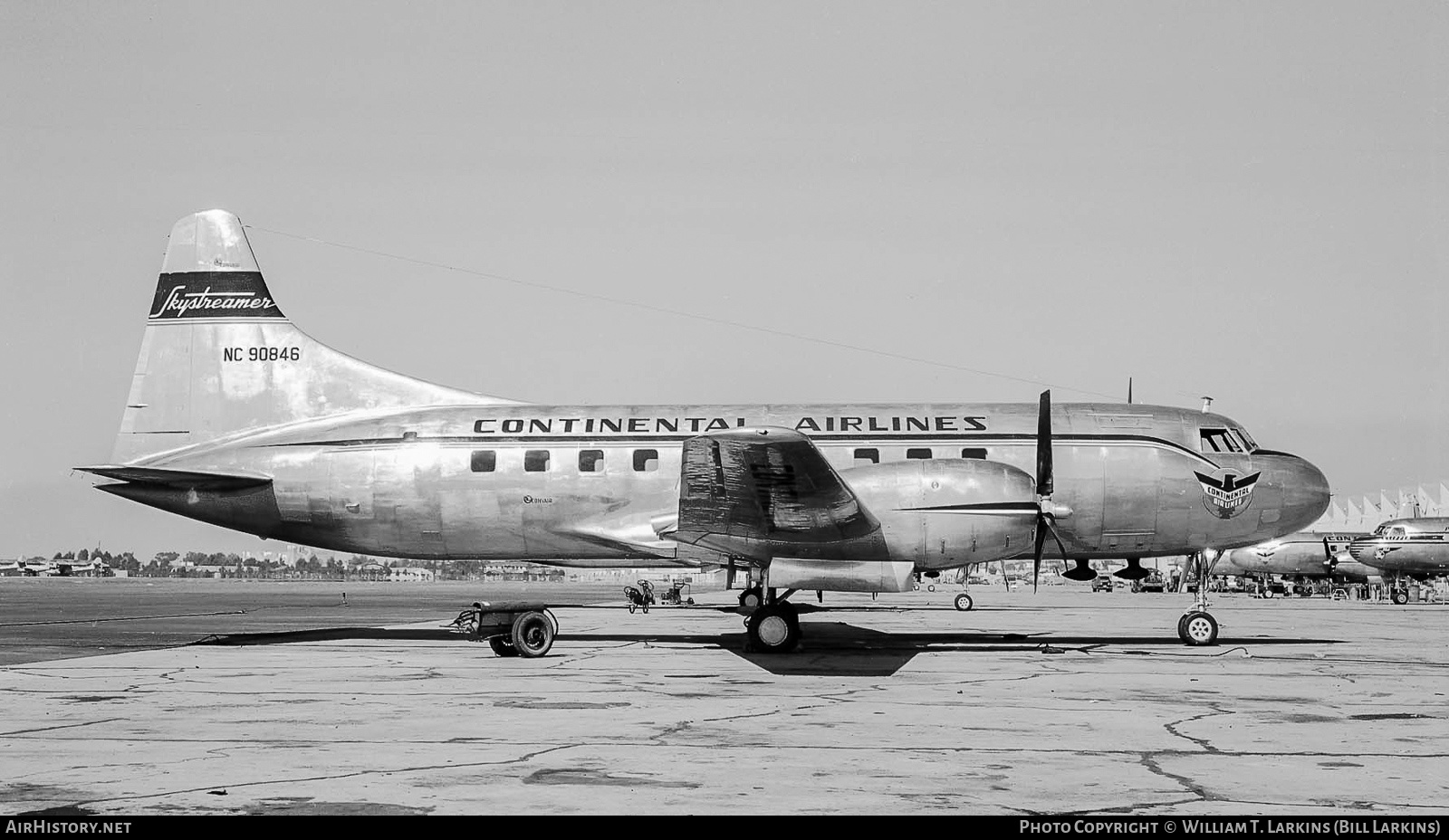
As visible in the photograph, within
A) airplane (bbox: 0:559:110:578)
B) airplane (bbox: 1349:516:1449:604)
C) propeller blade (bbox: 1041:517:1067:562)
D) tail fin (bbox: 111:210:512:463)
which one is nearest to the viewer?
propeller blade (bbox: 1041:517:1067:562)

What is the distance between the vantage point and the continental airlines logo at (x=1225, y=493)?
21328mm

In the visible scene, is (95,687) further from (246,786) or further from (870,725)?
(870,725)

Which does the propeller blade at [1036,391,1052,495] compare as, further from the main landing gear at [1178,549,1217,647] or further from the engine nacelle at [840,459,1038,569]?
the main landing gear at [1178,549,1217,647]

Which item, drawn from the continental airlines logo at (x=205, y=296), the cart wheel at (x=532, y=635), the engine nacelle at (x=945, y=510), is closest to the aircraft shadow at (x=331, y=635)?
the cart wheel at (x=532, y=635)

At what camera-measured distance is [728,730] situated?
11.1 meters

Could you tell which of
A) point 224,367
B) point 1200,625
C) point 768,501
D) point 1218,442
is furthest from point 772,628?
point 224,367

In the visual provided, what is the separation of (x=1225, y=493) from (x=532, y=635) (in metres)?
12.5

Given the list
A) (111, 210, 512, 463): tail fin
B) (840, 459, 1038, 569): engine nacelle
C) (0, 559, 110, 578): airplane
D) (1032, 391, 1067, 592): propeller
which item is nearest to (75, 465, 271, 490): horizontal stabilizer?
(111, 210, 512, 463): tail fin

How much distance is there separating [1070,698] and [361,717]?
787 cm

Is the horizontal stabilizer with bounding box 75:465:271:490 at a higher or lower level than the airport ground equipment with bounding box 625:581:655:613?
higher

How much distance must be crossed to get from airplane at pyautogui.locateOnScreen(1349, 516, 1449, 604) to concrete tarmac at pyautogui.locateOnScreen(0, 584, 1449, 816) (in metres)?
42.1

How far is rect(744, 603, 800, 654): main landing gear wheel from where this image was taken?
19.7 metres

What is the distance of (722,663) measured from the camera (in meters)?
18.2
